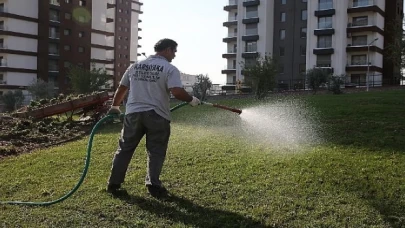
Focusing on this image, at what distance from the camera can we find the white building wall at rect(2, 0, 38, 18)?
59906mm

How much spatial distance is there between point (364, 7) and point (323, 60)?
801 cm

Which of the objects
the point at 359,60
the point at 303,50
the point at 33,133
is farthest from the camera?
the point at 303,50

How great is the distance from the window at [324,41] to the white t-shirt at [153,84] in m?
52.4

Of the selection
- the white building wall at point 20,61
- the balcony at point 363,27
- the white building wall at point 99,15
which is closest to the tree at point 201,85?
the balcony at point 363,27

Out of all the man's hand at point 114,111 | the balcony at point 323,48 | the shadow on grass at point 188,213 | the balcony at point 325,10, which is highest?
the balcony at point 325,10

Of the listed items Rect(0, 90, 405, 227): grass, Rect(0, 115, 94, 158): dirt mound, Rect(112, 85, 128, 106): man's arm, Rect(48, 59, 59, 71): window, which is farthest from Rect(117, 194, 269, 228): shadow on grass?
Rect(48, 59, 59, 71): window

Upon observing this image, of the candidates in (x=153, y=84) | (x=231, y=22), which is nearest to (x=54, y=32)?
(x=231, y=22)

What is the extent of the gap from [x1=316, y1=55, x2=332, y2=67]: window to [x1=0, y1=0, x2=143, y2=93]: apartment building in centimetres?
2858

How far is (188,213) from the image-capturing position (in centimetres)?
480

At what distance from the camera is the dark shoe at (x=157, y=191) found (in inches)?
213

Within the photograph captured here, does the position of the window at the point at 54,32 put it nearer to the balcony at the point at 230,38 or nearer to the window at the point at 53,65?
the window at the point at 53,65

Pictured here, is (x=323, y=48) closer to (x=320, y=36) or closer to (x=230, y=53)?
(x=320, y=36)

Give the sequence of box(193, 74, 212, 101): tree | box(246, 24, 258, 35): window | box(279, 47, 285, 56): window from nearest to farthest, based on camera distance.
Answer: box(193, 74, 212, 101): tree
box(279, 47, 285, 56): window
box(246, 24, 258, 35): window

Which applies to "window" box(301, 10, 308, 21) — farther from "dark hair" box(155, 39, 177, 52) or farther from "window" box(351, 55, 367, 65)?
"dark hair" box(155, 39, 177, 52)
